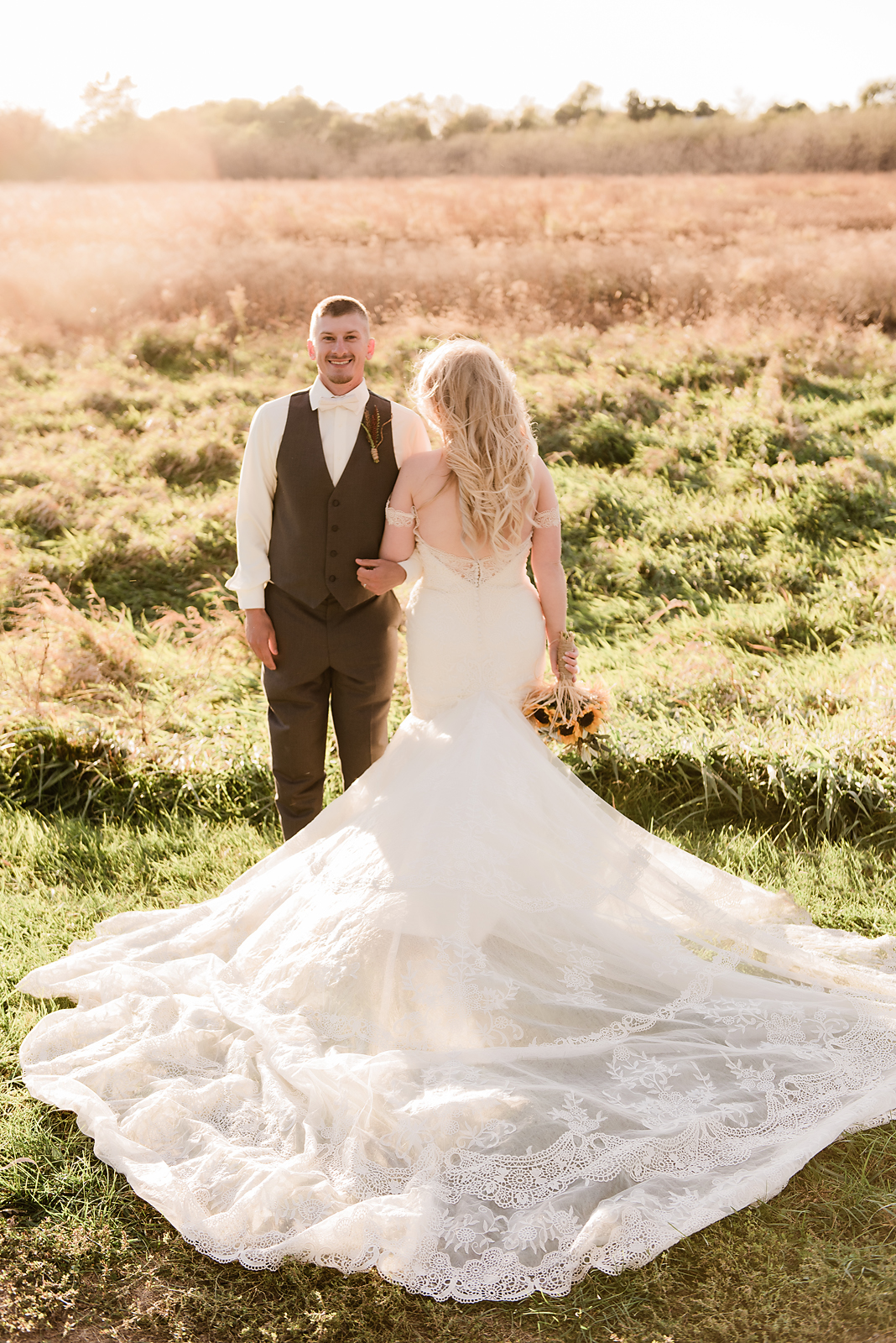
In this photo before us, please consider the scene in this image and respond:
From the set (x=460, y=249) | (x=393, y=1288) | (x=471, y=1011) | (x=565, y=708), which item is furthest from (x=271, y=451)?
(x=460, y=249)

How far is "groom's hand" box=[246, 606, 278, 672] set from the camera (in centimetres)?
406

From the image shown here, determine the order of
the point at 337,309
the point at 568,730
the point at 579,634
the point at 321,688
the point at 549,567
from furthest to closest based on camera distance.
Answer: the point at 579,634 < the point at 321,688 < the point at 337,309 < the point at 549,567 < the point at 568,730

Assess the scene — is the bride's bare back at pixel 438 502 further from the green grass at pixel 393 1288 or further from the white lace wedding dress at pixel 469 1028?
the green grass at pixel 393 1288

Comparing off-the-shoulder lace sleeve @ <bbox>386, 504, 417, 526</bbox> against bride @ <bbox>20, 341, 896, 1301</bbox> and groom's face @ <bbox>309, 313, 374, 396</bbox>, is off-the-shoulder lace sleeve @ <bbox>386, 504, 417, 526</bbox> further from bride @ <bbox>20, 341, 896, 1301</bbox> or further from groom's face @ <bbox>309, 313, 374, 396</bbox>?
groom's face @ <bbox>309, 313, 374, 396</bbox>

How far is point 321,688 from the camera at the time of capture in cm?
425

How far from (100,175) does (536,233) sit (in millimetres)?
6209

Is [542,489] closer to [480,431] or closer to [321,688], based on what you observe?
[480,431]

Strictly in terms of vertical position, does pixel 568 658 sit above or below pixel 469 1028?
above

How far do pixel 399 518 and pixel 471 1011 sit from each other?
173 cm

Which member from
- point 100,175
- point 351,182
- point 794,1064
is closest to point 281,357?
point 351,182

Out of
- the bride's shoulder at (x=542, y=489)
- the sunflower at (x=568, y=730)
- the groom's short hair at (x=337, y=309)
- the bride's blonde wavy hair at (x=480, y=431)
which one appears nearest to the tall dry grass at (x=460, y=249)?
the groom's short hair at (x=337, y=309)

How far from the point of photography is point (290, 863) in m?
3.70

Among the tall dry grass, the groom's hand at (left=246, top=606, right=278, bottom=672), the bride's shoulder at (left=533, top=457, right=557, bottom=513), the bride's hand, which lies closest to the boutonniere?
the bride's shoulder at (left=533, top=457, right=557, bottom=513)

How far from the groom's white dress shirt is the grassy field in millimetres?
1609
